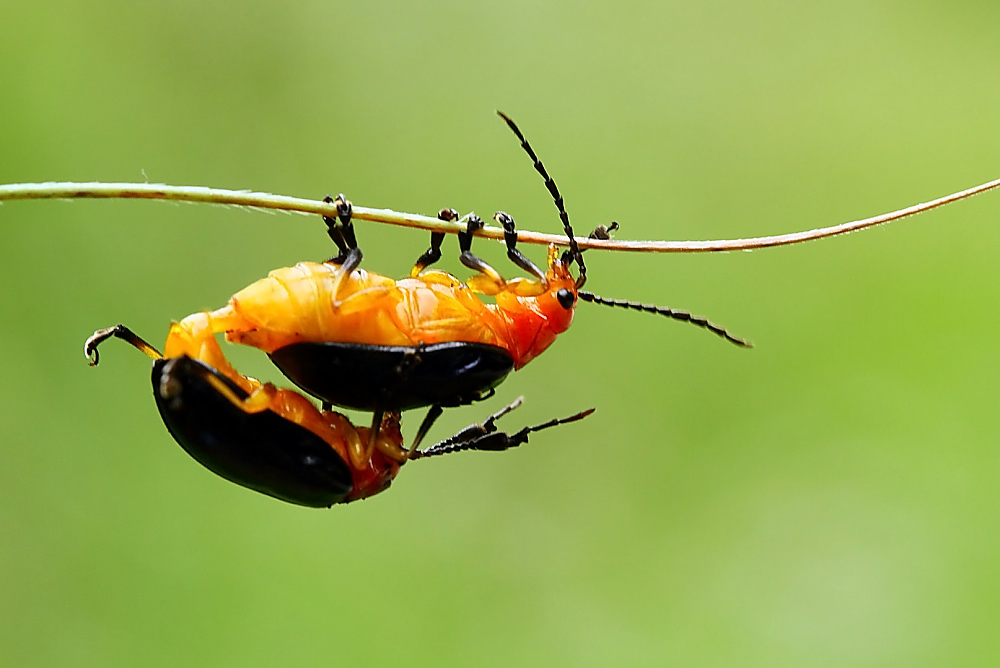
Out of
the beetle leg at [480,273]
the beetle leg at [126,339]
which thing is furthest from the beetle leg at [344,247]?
the beetle leg at [126,339]

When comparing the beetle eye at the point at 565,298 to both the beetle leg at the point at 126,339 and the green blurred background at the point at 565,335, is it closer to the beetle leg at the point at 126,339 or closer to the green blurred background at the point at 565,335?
the beetle leg at the point at 126,339

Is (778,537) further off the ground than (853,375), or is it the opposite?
(853,375)

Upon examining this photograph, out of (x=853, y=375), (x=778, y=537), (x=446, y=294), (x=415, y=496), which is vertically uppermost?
(x=446, y=294)

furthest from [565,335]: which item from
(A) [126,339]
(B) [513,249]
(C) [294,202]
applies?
(C) [294,202]

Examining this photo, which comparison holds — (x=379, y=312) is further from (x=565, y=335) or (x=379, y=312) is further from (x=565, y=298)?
(x=565, y=335)

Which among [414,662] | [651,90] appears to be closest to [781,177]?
[651,90]

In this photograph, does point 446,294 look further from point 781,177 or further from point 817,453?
point 781,177
